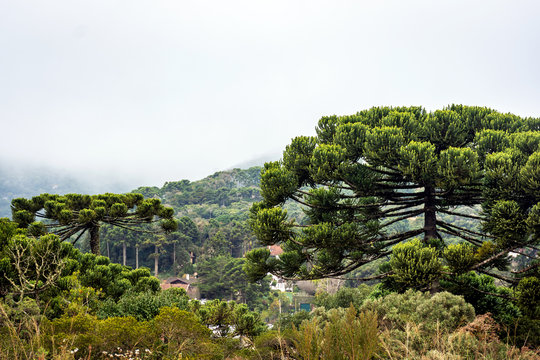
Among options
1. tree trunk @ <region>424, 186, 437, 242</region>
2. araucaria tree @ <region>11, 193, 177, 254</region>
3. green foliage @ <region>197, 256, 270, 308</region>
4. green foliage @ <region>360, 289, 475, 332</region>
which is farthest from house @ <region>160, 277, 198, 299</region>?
green foliage @ <region>360, 289, 475, 332</region>

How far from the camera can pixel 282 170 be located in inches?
379

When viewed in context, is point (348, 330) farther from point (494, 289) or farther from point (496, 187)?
point (494, 289)

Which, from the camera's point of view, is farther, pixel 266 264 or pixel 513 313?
pixel 266 264

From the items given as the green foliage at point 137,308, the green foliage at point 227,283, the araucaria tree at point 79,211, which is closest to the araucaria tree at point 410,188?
the green foliage at point 137,308

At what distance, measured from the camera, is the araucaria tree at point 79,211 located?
11305 millimetres

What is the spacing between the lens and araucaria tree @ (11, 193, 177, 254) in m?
11.3

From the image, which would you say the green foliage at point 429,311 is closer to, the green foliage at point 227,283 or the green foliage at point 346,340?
the green foliage at point 346,340

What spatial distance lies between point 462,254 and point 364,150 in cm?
348

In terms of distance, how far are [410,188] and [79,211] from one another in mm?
11274

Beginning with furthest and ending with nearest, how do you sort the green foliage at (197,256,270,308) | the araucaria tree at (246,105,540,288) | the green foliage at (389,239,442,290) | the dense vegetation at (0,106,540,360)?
the green foliage at (197,256,270,308) → the araucaria tree at (246,105,540,288) → the green foliage at (389,239,442,290) → the dense vegetation at (0,106,540,360)

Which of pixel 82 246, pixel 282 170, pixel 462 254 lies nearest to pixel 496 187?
pixel 462 254

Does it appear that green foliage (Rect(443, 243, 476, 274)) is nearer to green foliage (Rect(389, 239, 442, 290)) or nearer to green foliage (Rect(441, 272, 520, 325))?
green foliage (Rect(389, 239, 442, 290))

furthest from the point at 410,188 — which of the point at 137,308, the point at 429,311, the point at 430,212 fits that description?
the point at 137,308

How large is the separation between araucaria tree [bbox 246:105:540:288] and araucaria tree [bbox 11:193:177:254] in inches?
208
